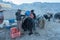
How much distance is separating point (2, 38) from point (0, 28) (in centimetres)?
232

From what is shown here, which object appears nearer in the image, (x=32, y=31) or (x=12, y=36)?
(x=12, y=36)

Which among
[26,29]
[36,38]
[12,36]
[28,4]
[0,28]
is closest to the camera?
[12,36]

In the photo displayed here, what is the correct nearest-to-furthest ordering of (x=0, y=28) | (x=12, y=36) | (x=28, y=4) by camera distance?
(x=12, y=36), (x=0, y=28), (x=28, y=4)

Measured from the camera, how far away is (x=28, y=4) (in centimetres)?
3306

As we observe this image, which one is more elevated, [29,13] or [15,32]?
[29,13]

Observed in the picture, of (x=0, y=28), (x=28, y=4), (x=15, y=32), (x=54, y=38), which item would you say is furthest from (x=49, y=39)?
(x=28, y=4)

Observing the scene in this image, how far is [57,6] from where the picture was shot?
34.9 meters

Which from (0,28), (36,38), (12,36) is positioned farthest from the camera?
(0,28)

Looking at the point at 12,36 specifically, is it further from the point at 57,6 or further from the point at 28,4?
the point at 57,6

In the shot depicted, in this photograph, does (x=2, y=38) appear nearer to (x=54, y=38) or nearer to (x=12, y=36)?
(x=12, y=36)

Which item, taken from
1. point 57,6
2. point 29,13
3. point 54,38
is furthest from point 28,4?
point 54,38

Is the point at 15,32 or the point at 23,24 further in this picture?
the point at 23,24

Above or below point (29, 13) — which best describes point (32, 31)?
below

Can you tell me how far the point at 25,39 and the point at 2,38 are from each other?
3.79 ft
